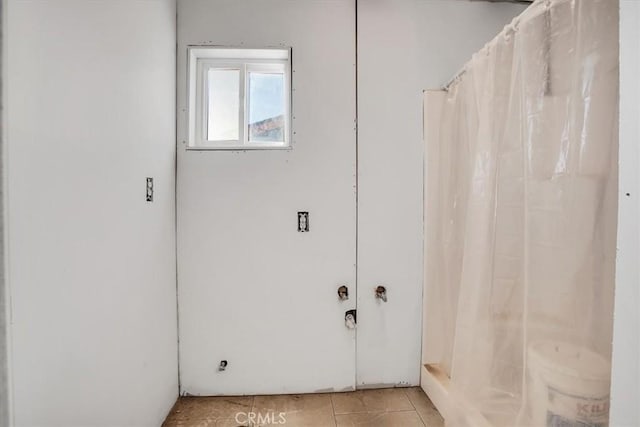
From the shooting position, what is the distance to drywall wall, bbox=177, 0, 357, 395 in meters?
1.60

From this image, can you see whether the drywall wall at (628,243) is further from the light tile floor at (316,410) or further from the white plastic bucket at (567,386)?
the light tile floor at (316,410)

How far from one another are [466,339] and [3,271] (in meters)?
1.48

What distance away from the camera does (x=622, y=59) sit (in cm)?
61

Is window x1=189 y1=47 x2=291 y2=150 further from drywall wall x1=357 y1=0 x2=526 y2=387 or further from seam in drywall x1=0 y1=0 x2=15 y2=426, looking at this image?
seam in drywall x1=0 y1=0 x2=15 y2=426

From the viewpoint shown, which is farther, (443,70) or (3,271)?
(443,70)

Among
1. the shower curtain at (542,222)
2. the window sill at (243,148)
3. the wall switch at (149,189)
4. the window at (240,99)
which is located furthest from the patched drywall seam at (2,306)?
the shower curtain at (542,222)

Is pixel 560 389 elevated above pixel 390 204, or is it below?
below

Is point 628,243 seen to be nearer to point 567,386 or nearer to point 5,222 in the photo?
point 567,386

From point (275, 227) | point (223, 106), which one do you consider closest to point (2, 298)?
point (275, 227)

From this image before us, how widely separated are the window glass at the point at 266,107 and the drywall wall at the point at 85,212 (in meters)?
0.53

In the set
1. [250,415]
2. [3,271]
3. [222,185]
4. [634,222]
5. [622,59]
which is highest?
[622,59]

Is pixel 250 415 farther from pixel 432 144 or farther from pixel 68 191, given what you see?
pixel 432 144

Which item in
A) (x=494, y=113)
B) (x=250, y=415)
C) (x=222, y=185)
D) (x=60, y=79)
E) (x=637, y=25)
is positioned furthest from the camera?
(x=222, y=185)

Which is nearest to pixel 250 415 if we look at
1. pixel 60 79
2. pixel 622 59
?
pixel 60 79
